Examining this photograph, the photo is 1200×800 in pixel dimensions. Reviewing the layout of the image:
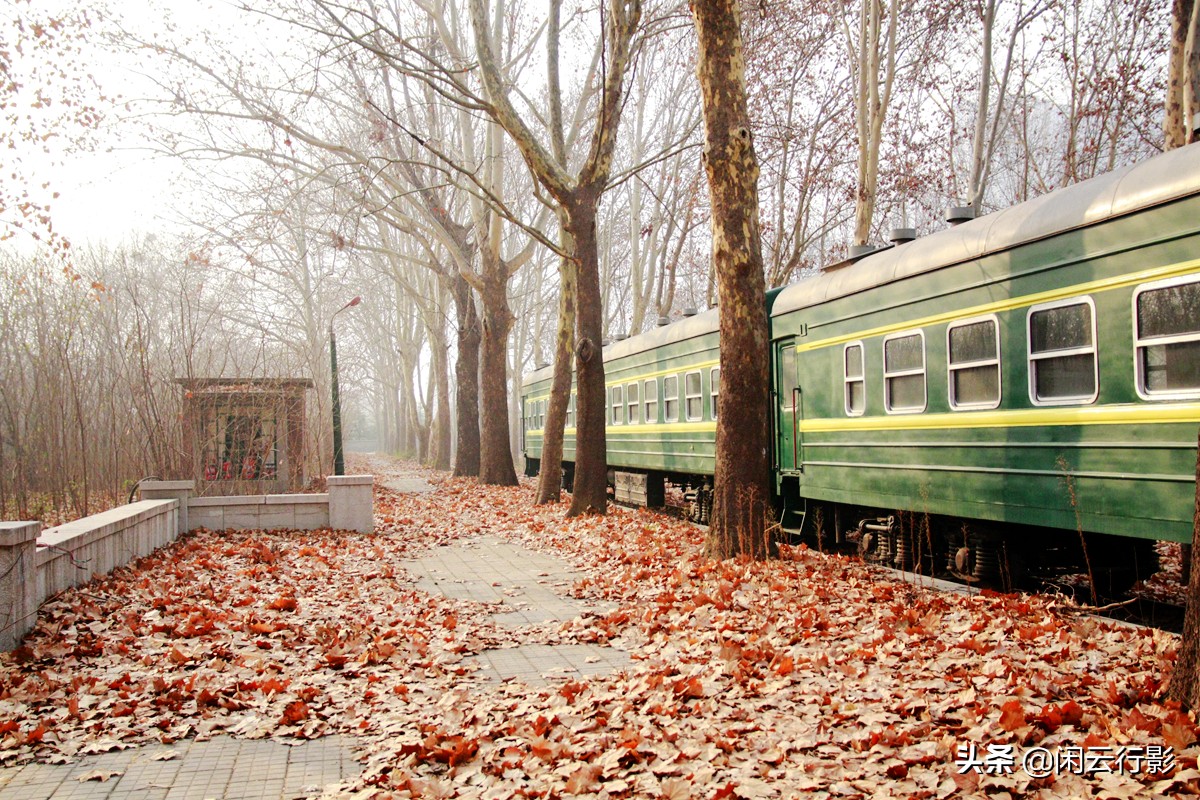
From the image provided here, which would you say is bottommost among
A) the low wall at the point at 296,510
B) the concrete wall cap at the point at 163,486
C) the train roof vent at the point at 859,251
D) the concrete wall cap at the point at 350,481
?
the low wall at the point at 296,510

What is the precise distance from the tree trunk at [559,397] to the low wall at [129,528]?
3770mm

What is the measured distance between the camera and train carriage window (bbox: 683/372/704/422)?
49.2 feet

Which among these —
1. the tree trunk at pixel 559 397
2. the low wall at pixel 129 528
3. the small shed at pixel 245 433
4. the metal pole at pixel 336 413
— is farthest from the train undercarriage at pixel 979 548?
the small shed at pixel 245 433

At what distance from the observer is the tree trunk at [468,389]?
1073 inches

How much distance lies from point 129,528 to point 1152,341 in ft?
31.0

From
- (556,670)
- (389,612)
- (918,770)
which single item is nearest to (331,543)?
(389,612)

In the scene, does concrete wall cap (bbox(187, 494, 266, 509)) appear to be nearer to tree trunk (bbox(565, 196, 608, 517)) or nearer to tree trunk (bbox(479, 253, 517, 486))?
tree trunk (bbox(565, 196, 608, 517))

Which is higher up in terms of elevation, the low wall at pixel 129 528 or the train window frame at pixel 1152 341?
the train window frame at pixel 1152 341

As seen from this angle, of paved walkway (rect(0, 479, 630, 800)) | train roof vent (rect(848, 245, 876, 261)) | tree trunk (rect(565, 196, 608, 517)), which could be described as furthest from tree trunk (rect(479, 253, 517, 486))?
paved walkway (rect(0, 479, 630, 800))

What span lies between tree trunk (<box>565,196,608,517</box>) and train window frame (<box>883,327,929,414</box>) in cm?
554

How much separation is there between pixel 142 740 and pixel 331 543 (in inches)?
321

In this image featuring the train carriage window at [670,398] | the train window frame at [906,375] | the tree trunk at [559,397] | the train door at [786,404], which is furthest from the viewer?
the tree trunk at [559,397]

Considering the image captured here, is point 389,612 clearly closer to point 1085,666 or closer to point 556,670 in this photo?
point 556,670

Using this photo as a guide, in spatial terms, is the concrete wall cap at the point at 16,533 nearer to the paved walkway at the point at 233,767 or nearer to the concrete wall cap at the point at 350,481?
the paved walkway at the point at 233,767
